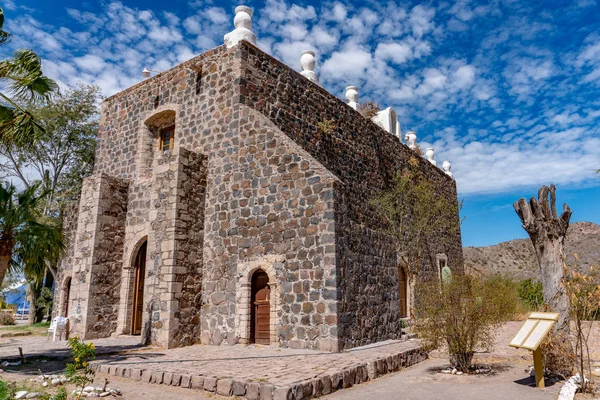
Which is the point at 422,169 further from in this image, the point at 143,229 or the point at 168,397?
the point at 168,397

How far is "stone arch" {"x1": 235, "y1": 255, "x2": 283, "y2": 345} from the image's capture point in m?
9.72

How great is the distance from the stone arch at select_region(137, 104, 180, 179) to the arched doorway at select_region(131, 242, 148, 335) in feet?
8.06

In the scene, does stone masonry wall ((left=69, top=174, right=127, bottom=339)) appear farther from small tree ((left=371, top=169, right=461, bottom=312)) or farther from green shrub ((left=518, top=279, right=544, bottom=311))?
green shrub ((left=518, top=279, right=544, bottom=311))

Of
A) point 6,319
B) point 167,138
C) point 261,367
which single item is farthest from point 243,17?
point 6,319

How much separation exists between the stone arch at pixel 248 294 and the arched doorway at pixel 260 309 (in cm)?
15

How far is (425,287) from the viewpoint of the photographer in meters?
8.41

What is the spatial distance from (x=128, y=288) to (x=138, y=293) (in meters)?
0.35

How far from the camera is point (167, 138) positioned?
14.0 metres

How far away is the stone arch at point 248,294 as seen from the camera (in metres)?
9.72

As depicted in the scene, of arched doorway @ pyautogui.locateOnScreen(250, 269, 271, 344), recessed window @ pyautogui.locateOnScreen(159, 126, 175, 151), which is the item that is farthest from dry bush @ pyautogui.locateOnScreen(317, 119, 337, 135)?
arched doorway @ pyautogui.locateOnScreen(250, 269, 271, 344)

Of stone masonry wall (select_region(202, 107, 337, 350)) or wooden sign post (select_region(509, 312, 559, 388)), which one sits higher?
stone masonry wall (select_region(202, 107, 337, 350))

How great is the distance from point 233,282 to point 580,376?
708cm

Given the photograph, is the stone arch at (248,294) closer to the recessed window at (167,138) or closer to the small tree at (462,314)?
the small tree at (462,314)

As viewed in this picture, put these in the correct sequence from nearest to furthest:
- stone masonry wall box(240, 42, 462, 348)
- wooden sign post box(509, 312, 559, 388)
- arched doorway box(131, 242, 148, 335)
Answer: wooden sign post box(509, 312, 559, 388)
stone masonry wall box(240, 42, 462, 348)
arched doorway box(131, 242, 148, 335)
